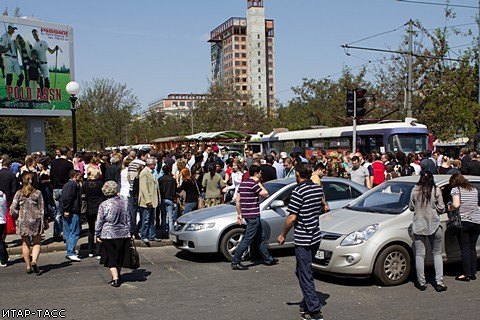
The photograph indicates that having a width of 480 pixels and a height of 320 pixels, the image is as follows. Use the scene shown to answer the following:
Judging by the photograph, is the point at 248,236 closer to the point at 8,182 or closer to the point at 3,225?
the point at 3,225

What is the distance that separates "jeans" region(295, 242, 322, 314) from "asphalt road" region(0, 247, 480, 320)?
311 mm

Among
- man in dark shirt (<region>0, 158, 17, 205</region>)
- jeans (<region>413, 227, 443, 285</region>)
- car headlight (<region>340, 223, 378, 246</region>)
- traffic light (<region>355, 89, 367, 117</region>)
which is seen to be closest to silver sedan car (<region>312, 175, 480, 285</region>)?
car headlight (<region>340, 223, 378, 246</region>)

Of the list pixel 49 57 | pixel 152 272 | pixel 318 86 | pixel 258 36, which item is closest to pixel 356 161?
pixel 152 272

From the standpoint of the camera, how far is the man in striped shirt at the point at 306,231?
6270 millimetres

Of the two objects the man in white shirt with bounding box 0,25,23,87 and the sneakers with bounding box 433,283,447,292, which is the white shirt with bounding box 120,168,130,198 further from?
the man in white shirt with bounding box 0,25,23,87

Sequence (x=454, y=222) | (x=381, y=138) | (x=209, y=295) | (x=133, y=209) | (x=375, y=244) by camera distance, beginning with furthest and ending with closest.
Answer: (x=381, y=138), (x=133, y=209), (x=454, y=222), (x=375, y=244), (x=209, y=295)

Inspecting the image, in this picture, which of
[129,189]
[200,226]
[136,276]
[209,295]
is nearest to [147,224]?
[129,189]

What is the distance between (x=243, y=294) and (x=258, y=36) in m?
141

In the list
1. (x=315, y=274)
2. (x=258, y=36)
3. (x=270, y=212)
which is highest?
(x=258, y=36)

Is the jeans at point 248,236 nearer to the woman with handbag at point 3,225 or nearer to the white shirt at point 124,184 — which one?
the white shirt at point 124,184

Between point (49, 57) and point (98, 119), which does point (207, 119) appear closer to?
point (98, 119)

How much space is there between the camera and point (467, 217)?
7.93 meters

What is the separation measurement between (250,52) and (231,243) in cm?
14059

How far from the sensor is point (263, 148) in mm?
38688
